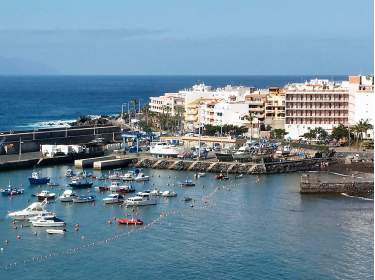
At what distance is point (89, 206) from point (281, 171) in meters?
12.1

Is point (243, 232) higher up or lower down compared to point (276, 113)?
lower down

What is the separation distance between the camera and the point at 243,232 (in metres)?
25.1

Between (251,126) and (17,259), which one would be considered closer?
(17,259)

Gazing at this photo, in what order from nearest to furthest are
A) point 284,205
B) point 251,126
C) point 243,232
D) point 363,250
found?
point 363,250 → point 243,232 → point 284,205 → point 251,126

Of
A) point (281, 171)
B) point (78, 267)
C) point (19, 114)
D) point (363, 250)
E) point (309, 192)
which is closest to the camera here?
point (78, 267)

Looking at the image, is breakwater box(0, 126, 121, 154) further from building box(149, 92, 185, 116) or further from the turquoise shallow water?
the turquoise shallow water

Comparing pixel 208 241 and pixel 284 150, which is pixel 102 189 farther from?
pixel 284 150

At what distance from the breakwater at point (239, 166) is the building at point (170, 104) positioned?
19.7 metres

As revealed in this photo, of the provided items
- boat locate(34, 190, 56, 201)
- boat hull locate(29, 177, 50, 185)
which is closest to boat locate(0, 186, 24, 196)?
boat locate(34, 190, 56, 201)

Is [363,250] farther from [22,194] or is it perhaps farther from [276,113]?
[276,113]

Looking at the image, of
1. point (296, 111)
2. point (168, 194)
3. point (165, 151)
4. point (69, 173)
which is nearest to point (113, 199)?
point (168, 194)

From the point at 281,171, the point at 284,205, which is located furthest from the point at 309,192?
the point at 281,171

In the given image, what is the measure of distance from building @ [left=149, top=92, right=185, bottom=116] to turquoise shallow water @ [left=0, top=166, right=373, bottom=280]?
29431 mm

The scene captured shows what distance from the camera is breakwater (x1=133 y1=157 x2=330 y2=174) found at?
128ft
